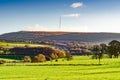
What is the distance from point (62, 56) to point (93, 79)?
132871mm

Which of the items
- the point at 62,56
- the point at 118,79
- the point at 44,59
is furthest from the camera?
the point at 62,56

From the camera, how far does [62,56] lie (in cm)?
17475

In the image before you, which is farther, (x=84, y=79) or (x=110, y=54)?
(x=110, y=54)

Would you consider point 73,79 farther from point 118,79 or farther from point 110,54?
point 110,54

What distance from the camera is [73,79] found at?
138 ft

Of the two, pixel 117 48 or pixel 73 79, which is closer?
pixel 73 79

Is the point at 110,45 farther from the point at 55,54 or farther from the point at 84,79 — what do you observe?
the point at 84,79

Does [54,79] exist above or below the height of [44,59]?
above

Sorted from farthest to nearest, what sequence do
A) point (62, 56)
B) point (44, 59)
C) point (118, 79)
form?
point (62, 56) → point (44, 59) → point (118, 79)

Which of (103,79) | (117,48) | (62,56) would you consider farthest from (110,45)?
(103,79)

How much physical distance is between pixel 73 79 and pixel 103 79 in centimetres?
392

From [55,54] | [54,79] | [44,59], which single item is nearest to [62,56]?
[55,54]

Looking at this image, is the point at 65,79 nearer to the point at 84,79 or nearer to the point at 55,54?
the point at 84,79

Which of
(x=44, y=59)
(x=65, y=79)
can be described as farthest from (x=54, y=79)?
(x=44, y=59)
